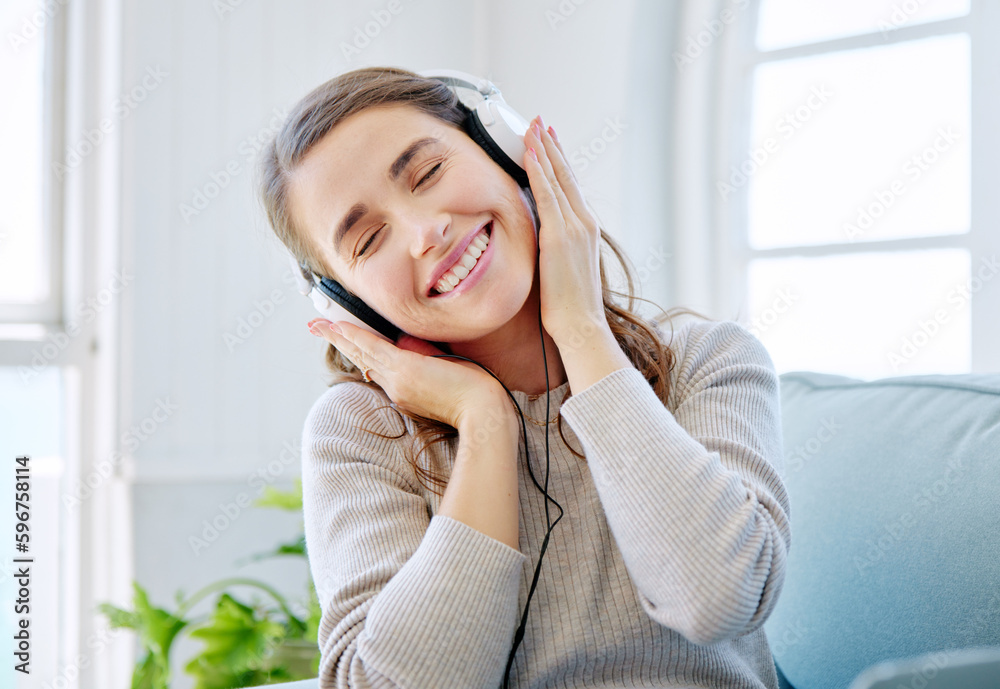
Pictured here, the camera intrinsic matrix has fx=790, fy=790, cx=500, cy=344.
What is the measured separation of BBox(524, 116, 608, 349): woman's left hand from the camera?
3.32 feet

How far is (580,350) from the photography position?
3.18ft

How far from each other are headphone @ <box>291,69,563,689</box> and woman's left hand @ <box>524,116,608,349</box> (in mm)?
25

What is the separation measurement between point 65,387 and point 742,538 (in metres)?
1.95

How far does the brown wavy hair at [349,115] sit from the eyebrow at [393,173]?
8 cm

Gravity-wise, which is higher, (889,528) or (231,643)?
(889,528)

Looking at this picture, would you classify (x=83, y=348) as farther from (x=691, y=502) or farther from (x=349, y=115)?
(x=691, y=502)

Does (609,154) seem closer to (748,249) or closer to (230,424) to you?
(748,249)

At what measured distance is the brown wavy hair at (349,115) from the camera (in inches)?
40.5

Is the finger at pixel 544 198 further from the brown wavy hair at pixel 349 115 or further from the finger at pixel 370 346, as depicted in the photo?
the finger at pixel 370 346

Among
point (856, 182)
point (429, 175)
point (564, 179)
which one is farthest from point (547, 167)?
point (856, 182)

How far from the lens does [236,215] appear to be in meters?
2.26

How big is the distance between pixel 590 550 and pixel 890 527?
1.32 ft

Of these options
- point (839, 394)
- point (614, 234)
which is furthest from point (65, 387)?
point (839, 394)

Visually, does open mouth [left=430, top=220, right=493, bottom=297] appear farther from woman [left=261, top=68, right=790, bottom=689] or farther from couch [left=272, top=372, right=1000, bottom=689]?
couch [left=272, top=372, right=1000, bottom=689]
